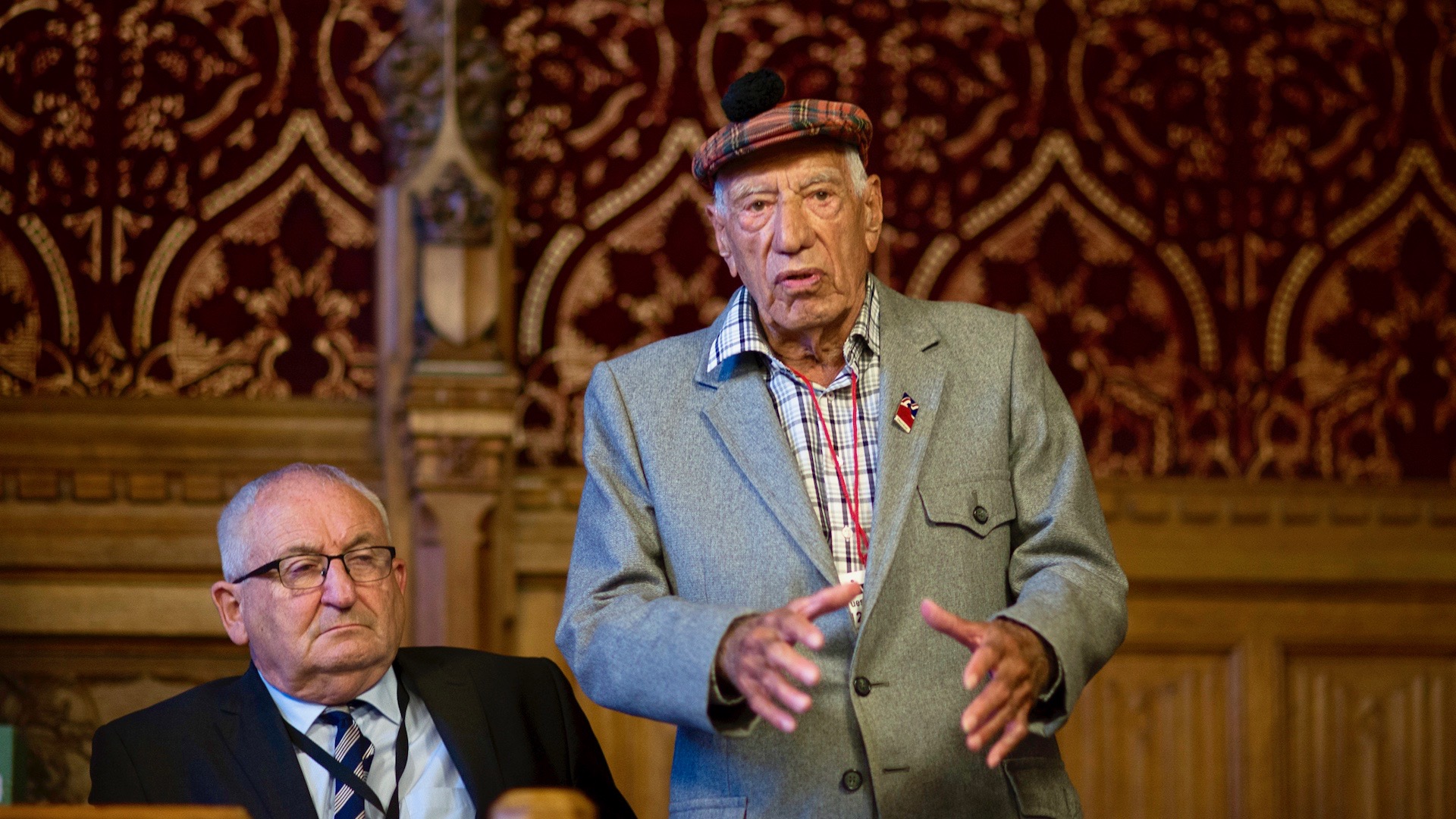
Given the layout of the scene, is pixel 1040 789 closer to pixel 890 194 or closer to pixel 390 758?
pixel 390 758

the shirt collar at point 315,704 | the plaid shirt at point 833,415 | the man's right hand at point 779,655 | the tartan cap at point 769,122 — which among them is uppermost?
the tartan cap at point 769,122

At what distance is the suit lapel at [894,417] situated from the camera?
5.94 ft

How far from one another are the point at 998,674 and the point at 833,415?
0.47 m

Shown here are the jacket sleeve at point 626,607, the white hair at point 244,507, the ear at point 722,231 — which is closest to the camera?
the jacket sleeve at point 626,607

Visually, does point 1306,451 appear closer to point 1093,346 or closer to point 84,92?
point 1093,346

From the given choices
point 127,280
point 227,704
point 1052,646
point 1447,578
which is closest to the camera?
point 1052,646

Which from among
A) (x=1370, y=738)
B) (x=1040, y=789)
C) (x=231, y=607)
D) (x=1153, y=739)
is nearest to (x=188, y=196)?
(x=231, y=607)

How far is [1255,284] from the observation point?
11.0ft

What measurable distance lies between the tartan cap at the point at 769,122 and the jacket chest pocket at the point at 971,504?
17.5 inches

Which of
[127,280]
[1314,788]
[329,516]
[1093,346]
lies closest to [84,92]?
[127,280]

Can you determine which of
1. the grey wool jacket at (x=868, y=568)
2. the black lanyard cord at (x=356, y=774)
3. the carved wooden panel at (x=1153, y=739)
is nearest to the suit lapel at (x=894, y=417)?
the grey wool jacket at (x=868, y=568)

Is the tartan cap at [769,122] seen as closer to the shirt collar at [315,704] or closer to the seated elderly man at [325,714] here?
the seated elderly man at [325,714]

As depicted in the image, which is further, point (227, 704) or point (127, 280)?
point (127, 280)

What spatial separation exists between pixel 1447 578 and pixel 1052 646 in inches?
77.2
